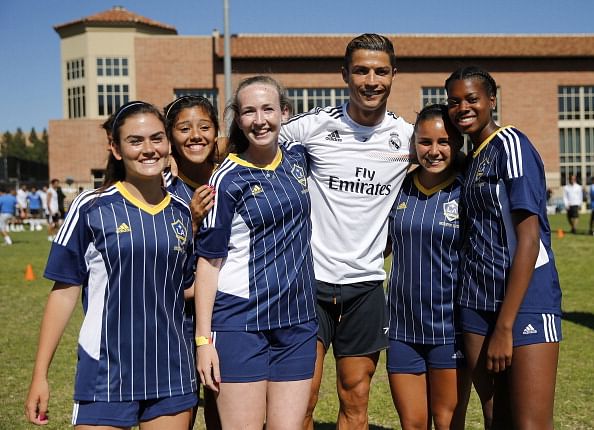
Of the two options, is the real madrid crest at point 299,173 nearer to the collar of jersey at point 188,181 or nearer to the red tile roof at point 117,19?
the collar of jersey at point 188,181

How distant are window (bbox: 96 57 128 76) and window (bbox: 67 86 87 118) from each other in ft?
8.55

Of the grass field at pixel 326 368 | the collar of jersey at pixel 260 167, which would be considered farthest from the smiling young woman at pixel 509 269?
the grass field at pixel 326 368

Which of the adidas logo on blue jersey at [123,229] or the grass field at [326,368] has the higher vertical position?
the adidas logo on blue jersey at [123,229]

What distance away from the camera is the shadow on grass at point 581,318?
9.90m

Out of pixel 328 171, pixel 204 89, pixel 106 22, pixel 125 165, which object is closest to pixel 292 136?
pixel 328 171

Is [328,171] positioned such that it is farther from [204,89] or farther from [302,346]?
[204,89]

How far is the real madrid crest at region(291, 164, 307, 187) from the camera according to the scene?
382cm

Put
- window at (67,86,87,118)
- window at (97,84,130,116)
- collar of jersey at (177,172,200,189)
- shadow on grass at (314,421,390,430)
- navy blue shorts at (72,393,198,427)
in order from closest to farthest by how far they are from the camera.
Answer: navy blue shorts at (72,393,198,427) → collar of jersey at (177,172,200,189) → shadow on grass at (314,421,390,430) → window at (97,84,130,116) → window at (67,86,87,118)

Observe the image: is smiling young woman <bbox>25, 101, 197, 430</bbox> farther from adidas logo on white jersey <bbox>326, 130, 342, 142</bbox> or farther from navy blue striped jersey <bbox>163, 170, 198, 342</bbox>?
adidas logo on white jersey <bbox>326, 130, 342, 142</bbox>

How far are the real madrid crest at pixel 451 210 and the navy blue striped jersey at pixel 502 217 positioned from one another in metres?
0.19

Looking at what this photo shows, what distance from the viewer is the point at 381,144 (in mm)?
4387

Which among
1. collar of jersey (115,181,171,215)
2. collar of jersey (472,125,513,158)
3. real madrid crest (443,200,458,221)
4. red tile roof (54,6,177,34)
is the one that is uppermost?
red tile roof (54,6,177,34)

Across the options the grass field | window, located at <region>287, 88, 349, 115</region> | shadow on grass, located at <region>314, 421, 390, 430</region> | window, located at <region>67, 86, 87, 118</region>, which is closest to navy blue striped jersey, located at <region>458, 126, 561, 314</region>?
shadow on grass, located at <region>314, 421, 390, 430</region>

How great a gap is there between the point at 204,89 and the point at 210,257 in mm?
51087
